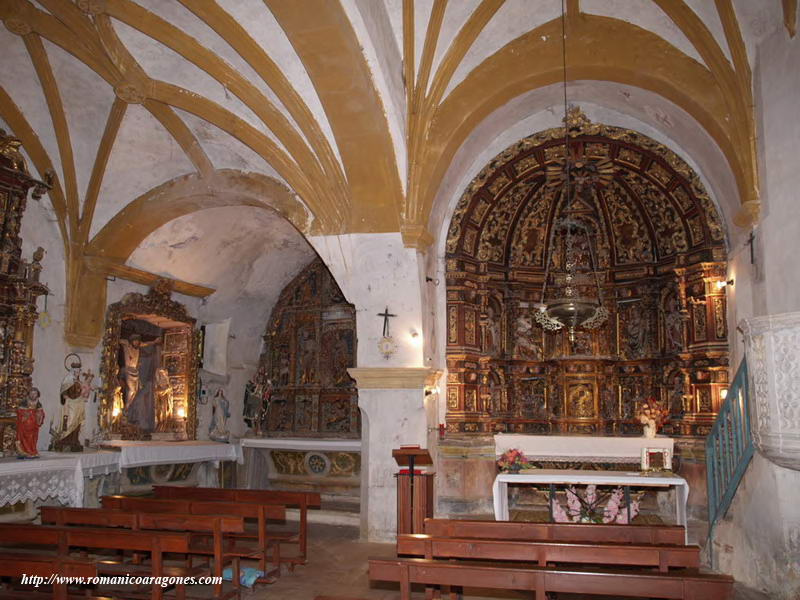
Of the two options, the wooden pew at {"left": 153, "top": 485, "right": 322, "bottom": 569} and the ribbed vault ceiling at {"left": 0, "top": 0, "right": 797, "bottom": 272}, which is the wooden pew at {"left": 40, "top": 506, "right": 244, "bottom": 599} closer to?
the wooden pew at {"left": 153, "top": 485, "right": 322, "bottom": 569}

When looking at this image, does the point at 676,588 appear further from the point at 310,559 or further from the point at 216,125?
the point at 216,125

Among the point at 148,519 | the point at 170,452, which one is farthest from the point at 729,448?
the point at 170,452

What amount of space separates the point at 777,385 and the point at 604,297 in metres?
6.58

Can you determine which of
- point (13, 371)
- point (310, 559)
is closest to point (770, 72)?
point (310, 559)

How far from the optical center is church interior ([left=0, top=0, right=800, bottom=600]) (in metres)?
7.57

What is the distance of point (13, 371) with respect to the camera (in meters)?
10.3

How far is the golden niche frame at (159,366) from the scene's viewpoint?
1197cm

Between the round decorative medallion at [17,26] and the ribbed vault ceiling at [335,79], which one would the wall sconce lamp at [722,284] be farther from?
the round decorative medallion at [17,26]

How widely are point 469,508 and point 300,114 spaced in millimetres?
6432

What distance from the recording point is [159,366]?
1342 cm

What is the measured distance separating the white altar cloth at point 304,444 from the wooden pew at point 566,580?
7623 mm

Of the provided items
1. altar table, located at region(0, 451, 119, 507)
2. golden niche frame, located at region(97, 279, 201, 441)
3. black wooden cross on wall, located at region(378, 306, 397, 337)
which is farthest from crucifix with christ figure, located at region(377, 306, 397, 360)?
golden niche frame, located at region(97, 279, 201, 441)

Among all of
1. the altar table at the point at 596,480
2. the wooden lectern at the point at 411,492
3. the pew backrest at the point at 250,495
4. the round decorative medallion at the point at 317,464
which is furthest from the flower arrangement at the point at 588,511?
the round decorative medallion at the point at 317,464

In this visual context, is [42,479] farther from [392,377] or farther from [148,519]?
[392,377]
